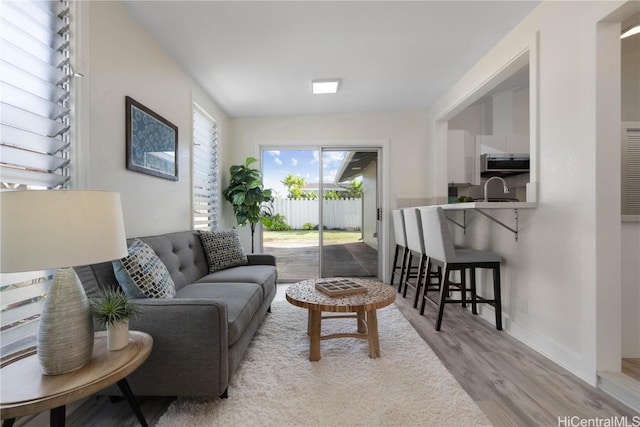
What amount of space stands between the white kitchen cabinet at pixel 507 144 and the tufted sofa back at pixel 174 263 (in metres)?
3.89

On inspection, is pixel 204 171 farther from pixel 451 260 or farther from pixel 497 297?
pixel 497 297

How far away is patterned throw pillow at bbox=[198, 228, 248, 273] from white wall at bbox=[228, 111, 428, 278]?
1.45 metres

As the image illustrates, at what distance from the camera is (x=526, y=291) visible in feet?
7.70

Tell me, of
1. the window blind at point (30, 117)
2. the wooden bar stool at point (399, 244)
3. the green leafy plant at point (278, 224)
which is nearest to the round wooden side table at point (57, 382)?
the window blind at point (30, 117)

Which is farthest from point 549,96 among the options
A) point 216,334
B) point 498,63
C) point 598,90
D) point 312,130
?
point 312,130

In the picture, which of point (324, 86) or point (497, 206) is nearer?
point (497, 206)

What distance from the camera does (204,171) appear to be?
12.5 feet

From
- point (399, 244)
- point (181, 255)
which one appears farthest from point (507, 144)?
point (181, 255)

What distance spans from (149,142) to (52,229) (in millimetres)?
1637

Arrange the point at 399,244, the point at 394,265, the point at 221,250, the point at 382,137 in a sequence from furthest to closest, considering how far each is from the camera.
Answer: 1. the point at 382,137
2. the point at 394,265
3. the point at 399,244
4. the point at 221,250

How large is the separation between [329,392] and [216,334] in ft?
2.34

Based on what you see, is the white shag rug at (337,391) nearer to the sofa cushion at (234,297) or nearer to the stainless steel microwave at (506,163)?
the sofa cushion at (234,297)

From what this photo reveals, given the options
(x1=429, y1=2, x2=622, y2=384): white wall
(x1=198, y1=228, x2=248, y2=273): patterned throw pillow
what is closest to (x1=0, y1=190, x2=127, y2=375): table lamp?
(x1=198, y1=228, x2=248, y2=273): patterned throw pillow

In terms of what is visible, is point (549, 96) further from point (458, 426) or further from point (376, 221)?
point (376, 221)
